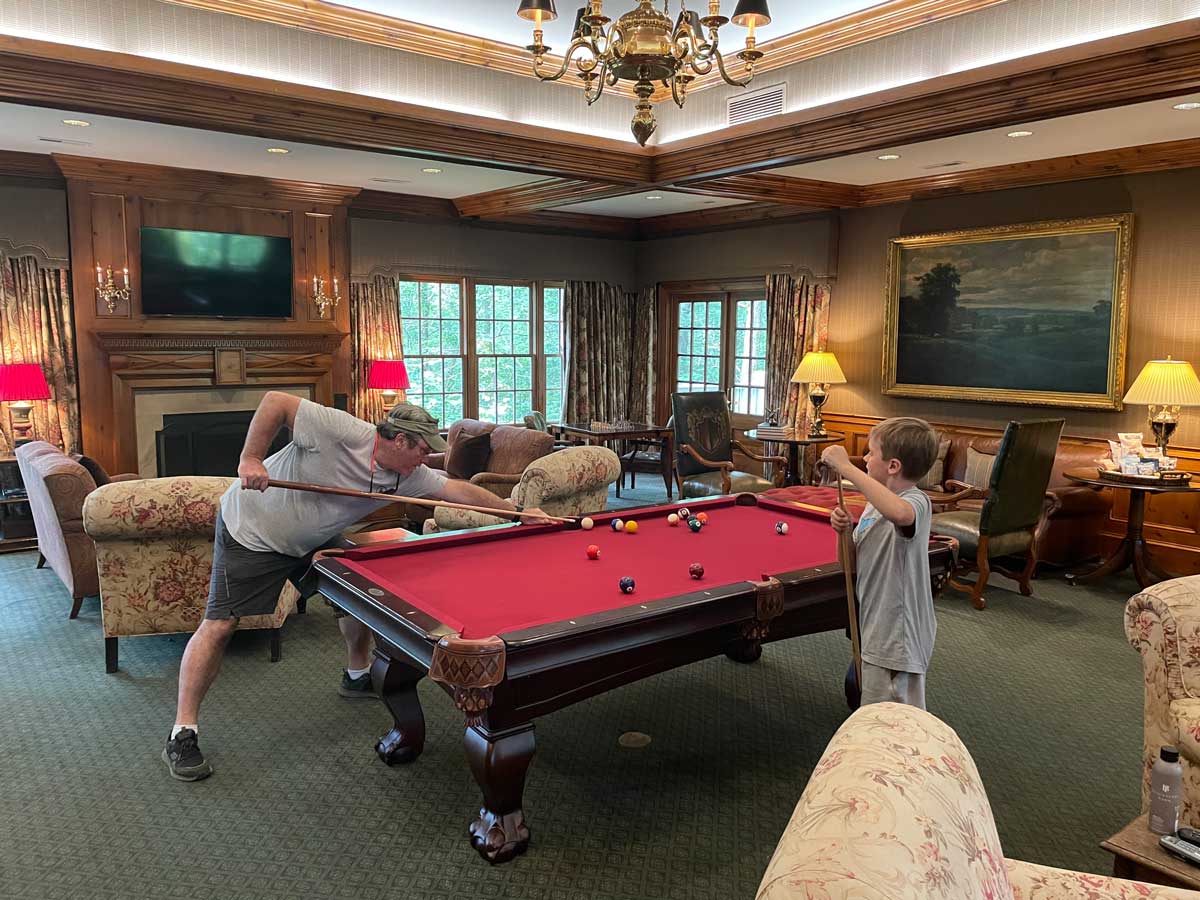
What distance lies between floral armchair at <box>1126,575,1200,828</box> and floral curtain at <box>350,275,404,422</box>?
670 cm

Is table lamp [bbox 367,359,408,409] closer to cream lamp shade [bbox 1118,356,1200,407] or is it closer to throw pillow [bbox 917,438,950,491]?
throw pillow [bbox 917,438,950,491]

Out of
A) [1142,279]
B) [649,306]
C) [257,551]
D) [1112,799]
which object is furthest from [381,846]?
[649,306]

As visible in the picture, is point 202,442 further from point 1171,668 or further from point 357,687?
point 1171,668

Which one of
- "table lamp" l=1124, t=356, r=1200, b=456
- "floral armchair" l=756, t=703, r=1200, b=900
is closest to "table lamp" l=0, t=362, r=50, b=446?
"floral armchair" l=756, t=703, r=1200, b=900

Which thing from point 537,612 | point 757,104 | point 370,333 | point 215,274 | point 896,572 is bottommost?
point 537,612

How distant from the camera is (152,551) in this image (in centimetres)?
397

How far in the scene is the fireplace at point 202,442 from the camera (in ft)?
23.4

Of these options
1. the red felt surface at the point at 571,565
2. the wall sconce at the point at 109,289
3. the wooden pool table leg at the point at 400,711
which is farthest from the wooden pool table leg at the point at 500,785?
the wall sconce at the point at 109,289

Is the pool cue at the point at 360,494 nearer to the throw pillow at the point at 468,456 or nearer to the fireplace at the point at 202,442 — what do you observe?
the throw pillow at the point at 468,456

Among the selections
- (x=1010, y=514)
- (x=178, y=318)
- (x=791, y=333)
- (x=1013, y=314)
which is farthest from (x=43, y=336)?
(x=1013, y=314)

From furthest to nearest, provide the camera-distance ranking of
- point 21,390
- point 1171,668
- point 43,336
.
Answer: point 43,336, point 21,390, point 1171,668

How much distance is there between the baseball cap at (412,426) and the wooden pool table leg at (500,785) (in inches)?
44.9

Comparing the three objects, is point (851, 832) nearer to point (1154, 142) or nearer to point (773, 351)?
point (1154, 142)

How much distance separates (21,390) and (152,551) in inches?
122
